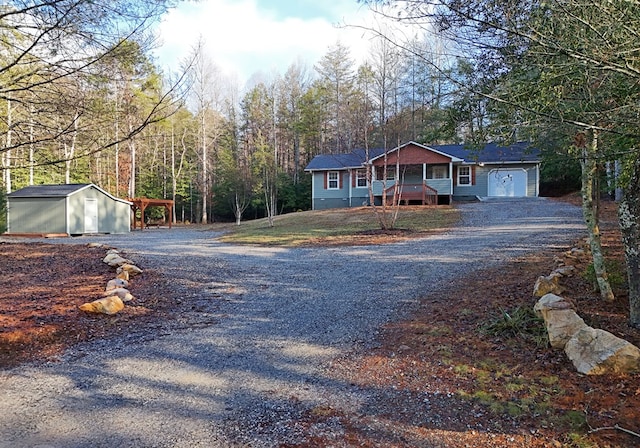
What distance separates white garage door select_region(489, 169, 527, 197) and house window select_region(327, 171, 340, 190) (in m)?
8.95

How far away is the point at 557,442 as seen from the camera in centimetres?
236

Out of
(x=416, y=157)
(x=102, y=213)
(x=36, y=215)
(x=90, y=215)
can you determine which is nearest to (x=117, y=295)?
(x=90, y=215)

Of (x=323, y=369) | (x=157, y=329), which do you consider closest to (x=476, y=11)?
(x=323, y=369)

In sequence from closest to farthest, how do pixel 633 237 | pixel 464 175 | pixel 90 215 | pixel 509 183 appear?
pixel 633 237 → pixel 90 215 → pixel 509 183 → pixel 464 175

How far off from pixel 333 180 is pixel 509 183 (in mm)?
10179

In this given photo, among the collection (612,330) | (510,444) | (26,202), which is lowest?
(510,444)

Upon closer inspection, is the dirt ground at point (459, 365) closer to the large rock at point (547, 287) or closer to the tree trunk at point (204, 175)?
the large rock at point (547, 287)

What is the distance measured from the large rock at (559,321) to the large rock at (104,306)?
4.71 m

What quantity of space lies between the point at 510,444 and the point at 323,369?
1.54m

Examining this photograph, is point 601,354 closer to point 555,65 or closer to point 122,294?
point 555,65

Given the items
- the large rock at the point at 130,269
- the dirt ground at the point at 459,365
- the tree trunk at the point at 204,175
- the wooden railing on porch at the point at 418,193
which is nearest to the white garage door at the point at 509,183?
the wooden railing on porch at the point at 418,193

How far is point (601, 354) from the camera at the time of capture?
311 cm

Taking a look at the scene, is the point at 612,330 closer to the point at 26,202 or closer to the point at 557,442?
the point at 557,442

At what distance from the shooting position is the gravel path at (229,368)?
256 cm
